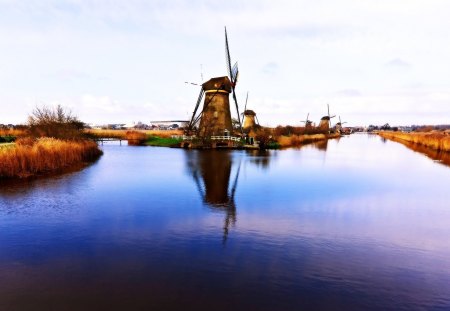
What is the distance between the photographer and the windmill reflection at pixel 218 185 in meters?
12.5

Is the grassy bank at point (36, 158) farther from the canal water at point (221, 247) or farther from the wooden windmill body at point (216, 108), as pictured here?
the wooden windmill body at point (216, 108)

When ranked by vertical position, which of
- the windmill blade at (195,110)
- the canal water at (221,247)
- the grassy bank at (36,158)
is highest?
the windmill blade at (195,110)

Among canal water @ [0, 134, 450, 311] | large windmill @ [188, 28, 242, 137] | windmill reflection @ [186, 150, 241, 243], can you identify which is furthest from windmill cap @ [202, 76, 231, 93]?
canal water @ [0, 134, 450, 311]

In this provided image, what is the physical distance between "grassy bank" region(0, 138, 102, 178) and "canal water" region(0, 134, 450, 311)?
2229 mm

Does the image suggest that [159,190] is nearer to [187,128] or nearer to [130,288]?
[130,288]

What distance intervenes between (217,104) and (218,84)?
89.2 inches

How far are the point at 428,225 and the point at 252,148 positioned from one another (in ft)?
97.9

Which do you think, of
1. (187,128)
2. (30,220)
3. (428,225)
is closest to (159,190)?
(30,220)

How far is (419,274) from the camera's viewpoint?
738cm

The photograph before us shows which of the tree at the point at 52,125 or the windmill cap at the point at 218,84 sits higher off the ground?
the windmill cap at the point at 218,84

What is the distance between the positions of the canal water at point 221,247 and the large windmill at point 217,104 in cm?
2567

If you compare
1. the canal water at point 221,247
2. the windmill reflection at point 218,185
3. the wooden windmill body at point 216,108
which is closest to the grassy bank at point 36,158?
the canal water at point 221,247

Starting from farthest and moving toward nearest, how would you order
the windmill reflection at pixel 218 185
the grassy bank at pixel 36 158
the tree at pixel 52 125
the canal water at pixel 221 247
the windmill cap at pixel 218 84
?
the windmill cap at pixel 218 84 < the tree at pixel 52 125 < the grassy bank at pixel 36 158 < the windmill reflection at pixel 218 185 < the canal water at pixel 221 247

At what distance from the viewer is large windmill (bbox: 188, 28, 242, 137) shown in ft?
136
